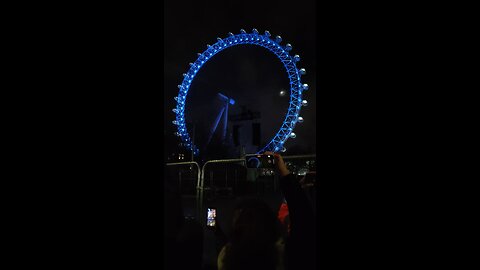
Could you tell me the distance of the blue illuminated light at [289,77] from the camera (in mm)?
3672

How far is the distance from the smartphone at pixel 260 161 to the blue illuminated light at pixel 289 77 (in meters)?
1.53

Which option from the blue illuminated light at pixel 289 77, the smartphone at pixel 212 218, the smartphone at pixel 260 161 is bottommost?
the smartphone at pixel 212 218

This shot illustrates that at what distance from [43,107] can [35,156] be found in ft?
0.70

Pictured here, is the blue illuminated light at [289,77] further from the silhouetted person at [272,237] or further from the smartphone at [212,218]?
the silhouetted person at [272,237]

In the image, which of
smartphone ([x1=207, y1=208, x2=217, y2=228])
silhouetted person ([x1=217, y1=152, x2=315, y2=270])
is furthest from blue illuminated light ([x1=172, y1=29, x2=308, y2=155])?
silhouetted person ([x1=217, y1=152, x2=315, y2=270])

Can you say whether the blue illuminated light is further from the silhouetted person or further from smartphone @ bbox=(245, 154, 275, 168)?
the silhouetted person

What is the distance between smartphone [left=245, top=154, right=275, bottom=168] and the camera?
1695mm

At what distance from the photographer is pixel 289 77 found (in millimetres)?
4035

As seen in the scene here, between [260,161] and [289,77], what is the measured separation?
2417mm

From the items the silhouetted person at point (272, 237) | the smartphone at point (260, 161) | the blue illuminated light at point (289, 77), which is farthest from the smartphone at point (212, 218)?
the blue illuminated light at point (289, 77)

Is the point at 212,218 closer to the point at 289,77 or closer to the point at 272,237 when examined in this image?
the point at 272,237

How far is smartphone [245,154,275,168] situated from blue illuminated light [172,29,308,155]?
5.02ft

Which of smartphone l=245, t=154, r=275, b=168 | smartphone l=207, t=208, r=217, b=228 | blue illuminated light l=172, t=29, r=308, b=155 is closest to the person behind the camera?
smartphone l=245, t=154, r=275, b=168

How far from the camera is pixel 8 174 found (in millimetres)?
1327
